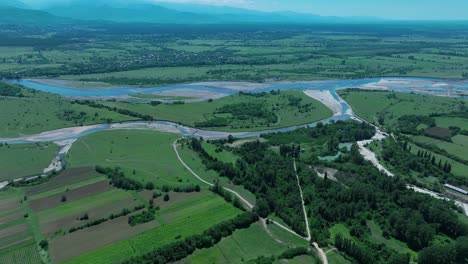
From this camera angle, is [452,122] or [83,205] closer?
[83,205]

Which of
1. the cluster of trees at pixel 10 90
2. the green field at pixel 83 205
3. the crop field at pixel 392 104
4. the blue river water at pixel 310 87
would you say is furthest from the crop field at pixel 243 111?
the green field at pixel 83 205

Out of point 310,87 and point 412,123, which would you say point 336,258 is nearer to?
point 412,123

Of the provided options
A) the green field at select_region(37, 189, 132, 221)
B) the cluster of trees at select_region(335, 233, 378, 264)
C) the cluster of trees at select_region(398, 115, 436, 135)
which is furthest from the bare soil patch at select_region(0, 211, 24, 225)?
the cluster of trees at select_region(398, 115, 436, 135)

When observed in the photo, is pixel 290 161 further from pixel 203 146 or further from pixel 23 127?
pixel 23 127

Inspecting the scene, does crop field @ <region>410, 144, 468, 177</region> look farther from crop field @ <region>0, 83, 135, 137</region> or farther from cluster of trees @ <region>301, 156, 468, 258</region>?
crop field @ <region>0, 83, 135, 137</region>

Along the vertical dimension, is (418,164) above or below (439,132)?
below

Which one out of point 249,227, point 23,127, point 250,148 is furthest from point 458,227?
point 23,127

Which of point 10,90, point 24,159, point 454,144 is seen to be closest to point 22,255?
point 24,159
